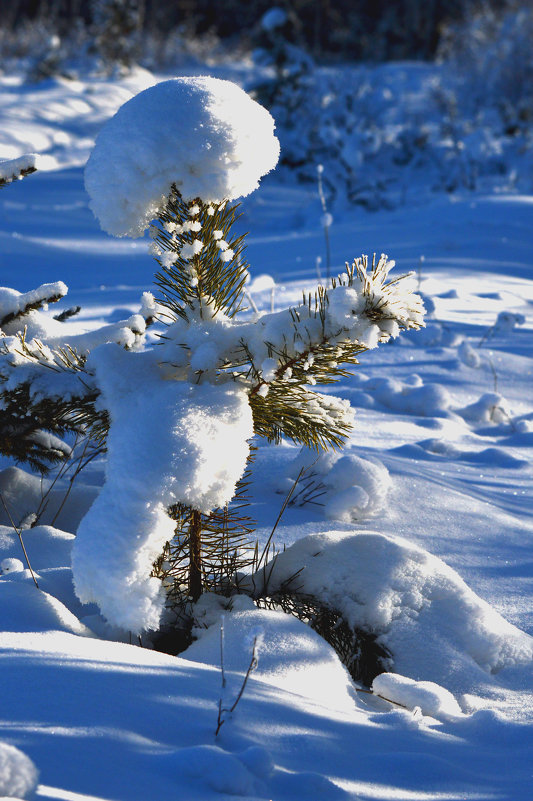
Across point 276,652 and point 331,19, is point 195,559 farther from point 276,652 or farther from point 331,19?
point 331,19

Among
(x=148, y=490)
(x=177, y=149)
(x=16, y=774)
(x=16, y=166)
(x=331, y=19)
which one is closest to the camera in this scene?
(x=16, y=774)

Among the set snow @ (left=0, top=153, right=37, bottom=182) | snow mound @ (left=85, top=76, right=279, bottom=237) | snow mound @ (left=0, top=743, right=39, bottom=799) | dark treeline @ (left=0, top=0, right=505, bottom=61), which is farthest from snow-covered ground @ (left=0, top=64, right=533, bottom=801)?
dark treeline @ (left=0, top=0, right=505, bottom=61)

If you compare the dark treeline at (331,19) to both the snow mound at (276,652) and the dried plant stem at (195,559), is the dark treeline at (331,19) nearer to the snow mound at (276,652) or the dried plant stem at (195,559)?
the dried plant stem at (195,559)

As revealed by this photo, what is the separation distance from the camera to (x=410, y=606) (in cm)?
202

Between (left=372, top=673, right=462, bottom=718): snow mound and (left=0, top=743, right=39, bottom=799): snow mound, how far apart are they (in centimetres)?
86

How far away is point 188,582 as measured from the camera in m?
1.93

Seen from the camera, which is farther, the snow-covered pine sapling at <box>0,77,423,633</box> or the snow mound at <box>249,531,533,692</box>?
the snow mound at <box>249,531,533,692</box>

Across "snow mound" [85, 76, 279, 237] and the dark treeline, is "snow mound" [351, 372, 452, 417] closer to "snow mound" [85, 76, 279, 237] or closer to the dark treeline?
"snow mound" [85, 76, 279, 237]

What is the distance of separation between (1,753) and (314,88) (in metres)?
14.6

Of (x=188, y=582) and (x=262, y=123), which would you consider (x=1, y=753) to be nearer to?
(x=188, y=582)

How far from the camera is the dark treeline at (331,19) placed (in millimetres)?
26562

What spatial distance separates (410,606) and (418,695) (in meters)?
0.34

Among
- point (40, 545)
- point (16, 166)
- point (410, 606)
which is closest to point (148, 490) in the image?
point (410, 606)

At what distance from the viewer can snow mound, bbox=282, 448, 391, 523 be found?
276 cm
